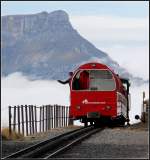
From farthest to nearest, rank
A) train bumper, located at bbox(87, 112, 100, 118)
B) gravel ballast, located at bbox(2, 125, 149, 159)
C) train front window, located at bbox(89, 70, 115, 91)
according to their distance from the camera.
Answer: train bumper, located at bbox(87, 112, 100, 118) → train front window, located at bbox(89, 70, 115, 91) → gravel ballast, located at bbox(2, 125, 149, 159)

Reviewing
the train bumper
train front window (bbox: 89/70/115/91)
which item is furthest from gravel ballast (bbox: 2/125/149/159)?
train front window (bbox: 89/70/115/91)

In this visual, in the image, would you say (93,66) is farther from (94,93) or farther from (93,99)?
(93,99)

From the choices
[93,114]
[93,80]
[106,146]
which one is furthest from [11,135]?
[93,80]

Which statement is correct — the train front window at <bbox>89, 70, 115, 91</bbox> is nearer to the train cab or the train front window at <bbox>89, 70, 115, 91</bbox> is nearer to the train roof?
the train cab

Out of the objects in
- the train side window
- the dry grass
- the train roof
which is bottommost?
the dry grass

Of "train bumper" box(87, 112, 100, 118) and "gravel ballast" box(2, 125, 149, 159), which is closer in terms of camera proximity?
"gravel ballast" box(2, 125, 149, 159)

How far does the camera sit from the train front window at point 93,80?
42281mm

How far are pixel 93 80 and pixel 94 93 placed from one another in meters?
0.76

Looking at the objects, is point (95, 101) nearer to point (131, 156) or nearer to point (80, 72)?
point (80, 72)

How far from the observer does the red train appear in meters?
42.2

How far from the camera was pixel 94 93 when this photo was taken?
1665 inches

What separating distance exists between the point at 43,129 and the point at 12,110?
4.94m

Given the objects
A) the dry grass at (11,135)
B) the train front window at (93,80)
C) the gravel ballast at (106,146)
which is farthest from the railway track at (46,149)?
the train front window at (93,80)

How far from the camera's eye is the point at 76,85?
1667 inches
